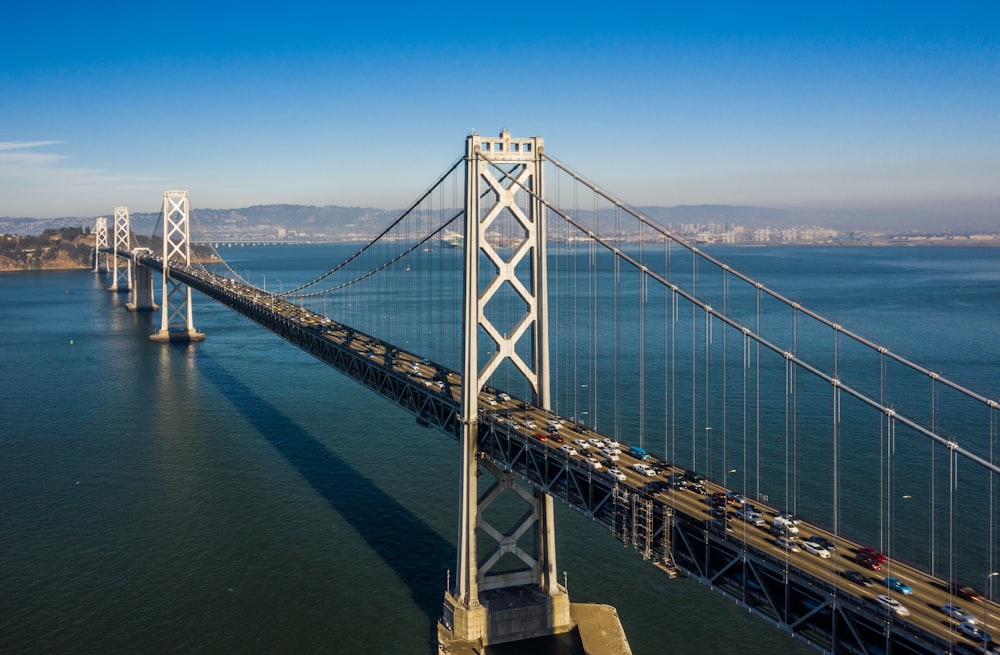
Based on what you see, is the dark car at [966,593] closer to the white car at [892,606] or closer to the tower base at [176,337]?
the white car at [892,606]

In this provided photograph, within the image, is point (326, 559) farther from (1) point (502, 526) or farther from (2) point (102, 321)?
(2) point (102, 321)

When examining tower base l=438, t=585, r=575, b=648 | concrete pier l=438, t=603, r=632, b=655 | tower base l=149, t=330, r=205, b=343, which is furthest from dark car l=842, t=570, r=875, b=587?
tower base l=149, t=330, r=205, b=343

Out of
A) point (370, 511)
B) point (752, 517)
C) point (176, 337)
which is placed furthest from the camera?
point (176, 337)

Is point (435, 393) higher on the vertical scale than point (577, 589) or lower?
higher

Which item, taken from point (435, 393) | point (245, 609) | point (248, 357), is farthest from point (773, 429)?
point (248, 357)

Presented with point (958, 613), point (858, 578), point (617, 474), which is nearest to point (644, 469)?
point (617, 474)

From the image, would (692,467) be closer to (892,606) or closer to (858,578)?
(858,578)

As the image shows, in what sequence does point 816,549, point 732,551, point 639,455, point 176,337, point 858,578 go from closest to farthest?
1. point 858,578
2. point 732,551
3. point 816,549
4. point 639,455
5. point 176,337
